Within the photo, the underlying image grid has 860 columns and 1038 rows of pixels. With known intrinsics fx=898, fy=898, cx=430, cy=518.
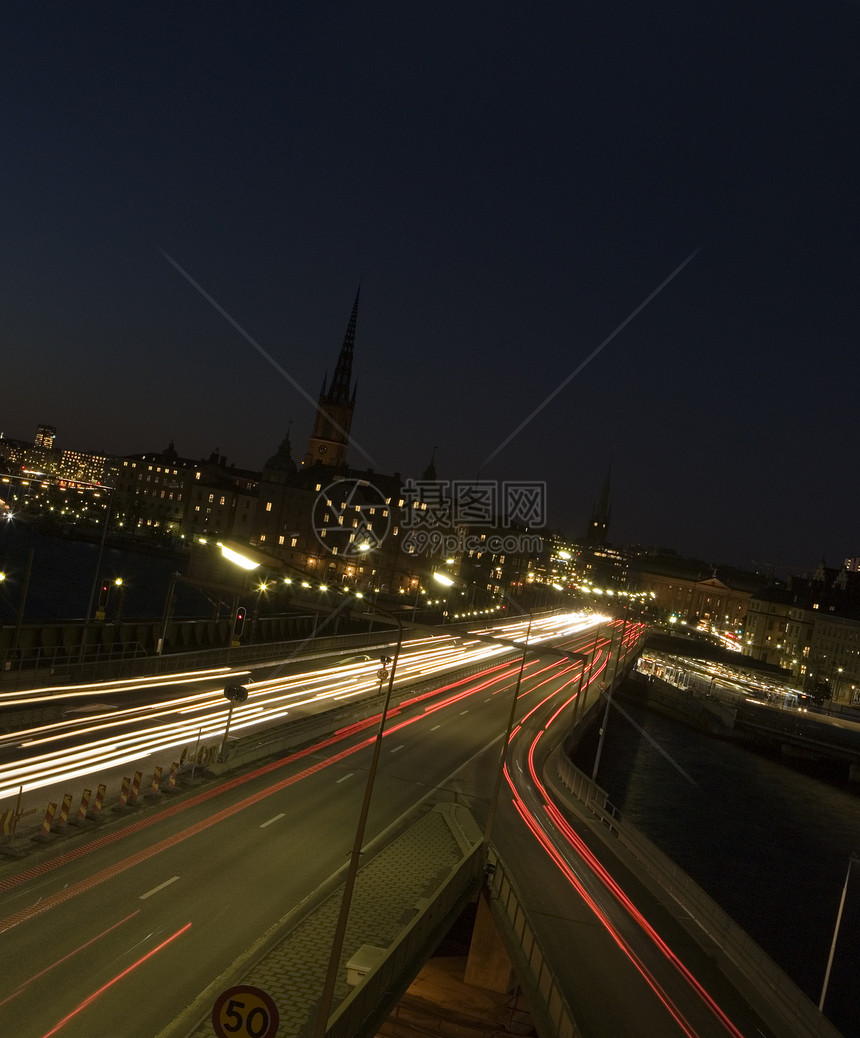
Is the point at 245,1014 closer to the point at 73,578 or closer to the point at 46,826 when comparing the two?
the point at 46,826

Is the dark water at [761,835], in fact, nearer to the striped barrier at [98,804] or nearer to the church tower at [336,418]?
the striped barrier at [98,804]

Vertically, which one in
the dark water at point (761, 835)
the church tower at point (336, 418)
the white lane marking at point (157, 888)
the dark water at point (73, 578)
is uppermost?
the church tower at point (336, 418)

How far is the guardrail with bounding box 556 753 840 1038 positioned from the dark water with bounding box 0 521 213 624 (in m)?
29.2

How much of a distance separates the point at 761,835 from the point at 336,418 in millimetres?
112667

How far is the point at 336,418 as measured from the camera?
143m

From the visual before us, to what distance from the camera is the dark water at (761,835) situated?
2534 cm

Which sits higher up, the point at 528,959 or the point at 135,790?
the point at 135,790

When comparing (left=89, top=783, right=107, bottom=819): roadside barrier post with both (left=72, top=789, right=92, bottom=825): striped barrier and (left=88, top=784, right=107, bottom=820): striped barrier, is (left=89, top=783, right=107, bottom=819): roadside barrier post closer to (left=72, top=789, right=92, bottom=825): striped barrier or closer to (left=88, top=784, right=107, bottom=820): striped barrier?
(left=88, top=784, right=107, bottom=820): striped barrier

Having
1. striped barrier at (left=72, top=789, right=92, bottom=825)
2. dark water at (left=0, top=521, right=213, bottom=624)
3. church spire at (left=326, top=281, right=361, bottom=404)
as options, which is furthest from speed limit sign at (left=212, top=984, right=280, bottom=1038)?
church spire at (left=326, top=281, right=361, bottom=404)

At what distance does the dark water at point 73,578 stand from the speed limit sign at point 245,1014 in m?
37.0

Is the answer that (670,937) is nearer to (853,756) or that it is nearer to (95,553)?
(853,756)

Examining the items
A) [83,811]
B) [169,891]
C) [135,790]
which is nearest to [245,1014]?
[169,891]

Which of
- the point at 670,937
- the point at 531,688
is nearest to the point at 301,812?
the point at 670,937

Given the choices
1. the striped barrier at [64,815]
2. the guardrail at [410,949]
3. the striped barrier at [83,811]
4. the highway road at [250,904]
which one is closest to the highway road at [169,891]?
the highway road at [250,904]
